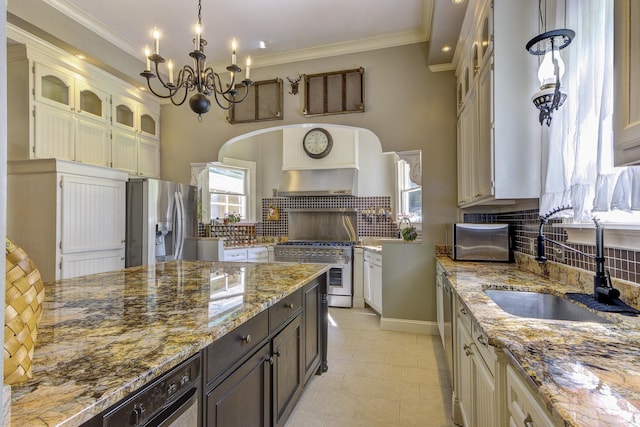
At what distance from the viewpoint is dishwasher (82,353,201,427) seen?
72cm

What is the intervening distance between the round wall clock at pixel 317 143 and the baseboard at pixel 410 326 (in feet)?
9.33

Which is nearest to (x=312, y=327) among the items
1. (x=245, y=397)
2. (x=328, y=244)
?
(x=245, y=397)

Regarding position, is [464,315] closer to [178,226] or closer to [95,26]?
[178,226]

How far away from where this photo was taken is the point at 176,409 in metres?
0.90

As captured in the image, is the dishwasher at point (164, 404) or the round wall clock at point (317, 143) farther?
the round wall clock at point (317, 143)

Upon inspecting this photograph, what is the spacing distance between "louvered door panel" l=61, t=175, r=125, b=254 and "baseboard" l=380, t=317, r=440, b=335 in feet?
10.4

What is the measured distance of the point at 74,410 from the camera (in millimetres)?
599

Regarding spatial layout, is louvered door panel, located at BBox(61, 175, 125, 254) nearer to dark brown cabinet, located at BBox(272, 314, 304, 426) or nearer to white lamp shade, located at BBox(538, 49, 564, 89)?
dark brown cabinet, located at BBox(272, 314, 304, 426)

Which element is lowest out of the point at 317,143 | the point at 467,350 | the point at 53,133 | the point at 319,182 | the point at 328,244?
the point at 467,350

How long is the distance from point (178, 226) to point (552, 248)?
388cm

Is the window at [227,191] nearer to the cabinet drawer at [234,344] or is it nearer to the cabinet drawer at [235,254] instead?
the cabinet drawer at [235,254]

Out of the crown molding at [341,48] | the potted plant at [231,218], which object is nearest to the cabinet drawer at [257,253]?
the potted plant at [231,218]

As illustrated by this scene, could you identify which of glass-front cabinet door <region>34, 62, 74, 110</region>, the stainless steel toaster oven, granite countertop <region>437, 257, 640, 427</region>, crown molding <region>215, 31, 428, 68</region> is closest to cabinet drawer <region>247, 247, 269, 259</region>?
crown molding <region>215, 31, 428, 68</region>

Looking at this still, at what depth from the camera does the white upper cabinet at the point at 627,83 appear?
89cm
